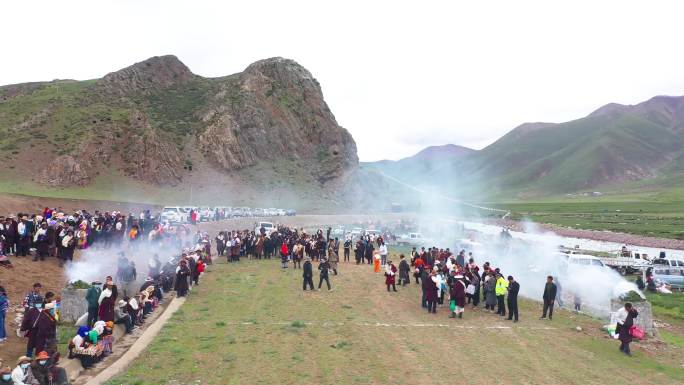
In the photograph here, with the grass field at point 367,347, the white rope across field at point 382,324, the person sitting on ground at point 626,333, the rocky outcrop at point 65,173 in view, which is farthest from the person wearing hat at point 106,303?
the rocky outcrop at point 65,173

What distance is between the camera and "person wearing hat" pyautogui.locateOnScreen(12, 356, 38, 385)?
1044cm

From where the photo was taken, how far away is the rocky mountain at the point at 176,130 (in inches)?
2943

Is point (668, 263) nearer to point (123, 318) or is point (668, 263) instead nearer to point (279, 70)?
point (123, 318)

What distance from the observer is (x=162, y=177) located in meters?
83.1

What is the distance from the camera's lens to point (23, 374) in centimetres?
1055

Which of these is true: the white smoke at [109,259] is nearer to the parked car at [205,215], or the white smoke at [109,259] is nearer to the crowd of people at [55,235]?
the crowd of people at [55,235]

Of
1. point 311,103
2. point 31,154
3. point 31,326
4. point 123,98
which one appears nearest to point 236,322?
point 31,326

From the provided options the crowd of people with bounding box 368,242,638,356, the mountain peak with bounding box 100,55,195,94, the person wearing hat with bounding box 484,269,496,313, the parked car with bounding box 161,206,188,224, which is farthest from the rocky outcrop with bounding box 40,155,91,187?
the person wearing hat with bounding box 484,269,496,313

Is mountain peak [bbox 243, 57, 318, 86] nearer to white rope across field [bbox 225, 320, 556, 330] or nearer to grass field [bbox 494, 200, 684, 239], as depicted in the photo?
grass field [bbox 494, 200, 684, 239]

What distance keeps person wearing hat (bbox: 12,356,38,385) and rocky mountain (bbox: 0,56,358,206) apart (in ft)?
206

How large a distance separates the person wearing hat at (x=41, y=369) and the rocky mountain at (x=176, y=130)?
62.5 meters

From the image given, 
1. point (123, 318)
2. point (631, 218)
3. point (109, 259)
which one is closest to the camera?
point (123, 318)

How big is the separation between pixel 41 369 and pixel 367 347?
8254 mm

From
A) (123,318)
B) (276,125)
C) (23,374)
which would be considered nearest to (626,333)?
(123,318)
